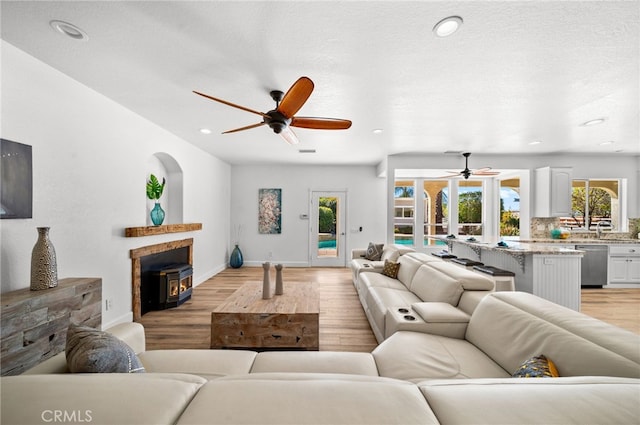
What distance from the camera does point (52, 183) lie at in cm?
226

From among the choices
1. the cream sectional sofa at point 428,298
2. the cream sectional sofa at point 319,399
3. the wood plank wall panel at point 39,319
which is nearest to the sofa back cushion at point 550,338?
the cream sectional sofa at point 319,399

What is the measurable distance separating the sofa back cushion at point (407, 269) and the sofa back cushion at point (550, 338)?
4.44 feet

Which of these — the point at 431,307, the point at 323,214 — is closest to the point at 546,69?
the point at 431,307

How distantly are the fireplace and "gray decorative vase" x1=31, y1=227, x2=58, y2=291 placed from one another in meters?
1.68

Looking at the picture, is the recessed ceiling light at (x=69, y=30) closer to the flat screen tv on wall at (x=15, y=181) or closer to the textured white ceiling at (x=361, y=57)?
the textured white ceiling at (x=361, y=57)

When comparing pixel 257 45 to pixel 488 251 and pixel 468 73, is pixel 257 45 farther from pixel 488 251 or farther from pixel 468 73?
pixel 488 251

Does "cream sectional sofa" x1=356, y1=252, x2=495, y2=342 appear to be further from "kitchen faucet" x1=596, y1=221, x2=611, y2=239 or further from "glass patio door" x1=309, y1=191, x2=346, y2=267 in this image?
"kitchen faucet" x1=596, y1=221, x2=611, y2=239

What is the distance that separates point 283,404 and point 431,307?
5.81ft

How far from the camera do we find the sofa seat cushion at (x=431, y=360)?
146 cm

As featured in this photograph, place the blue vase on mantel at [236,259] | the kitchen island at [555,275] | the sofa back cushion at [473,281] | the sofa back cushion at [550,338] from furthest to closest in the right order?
the blue vase on mantel at [236,259], the kitchen island at [555,275], the sofa back cushion at [473,281], the sofa back cushion at [550,338]

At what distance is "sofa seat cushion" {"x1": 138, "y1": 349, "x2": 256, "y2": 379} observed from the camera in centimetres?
148

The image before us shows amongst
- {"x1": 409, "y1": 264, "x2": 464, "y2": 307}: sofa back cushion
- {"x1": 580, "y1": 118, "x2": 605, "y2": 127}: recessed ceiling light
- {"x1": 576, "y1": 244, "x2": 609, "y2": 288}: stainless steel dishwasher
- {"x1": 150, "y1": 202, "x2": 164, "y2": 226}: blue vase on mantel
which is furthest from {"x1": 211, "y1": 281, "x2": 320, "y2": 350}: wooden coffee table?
{"x1": 576, "y1": 244, "x2": 609, "y2": 288}: stainless steel dishwasher

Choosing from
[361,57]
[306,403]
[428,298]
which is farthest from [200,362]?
[361,57]

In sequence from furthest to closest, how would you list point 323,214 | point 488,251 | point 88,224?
point 323,214 < point 488,251 < point 88,224
